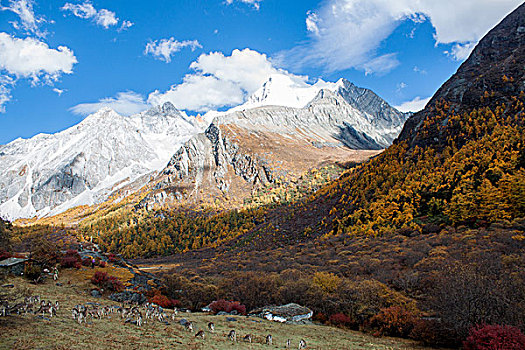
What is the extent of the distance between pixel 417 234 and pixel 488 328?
36.7 metres

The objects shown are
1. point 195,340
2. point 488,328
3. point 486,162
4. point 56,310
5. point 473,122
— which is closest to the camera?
point 488,328

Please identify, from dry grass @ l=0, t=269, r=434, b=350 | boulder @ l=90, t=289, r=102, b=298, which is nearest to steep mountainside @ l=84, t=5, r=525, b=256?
dry grass @ l=0, t=269, r=434, b=350

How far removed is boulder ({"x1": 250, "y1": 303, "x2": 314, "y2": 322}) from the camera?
18781mm

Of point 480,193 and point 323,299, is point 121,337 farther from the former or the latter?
point 480,193

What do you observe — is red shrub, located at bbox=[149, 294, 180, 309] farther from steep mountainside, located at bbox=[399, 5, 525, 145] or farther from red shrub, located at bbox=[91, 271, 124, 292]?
steep mountainside, located at bbox=[399, 5, 525, 145]

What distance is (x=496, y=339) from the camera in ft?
34.6

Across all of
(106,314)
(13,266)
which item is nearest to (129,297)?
(106,314)

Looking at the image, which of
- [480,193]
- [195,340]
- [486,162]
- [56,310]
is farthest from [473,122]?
[56,310]

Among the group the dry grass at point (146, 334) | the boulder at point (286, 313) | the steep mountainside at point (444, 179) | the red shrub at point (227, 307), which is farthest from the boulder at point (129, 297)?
the steep mountainside at point (444, 179)

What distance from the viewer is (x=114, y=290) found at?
904 inches

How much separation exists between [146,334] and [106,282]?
44.9 feet

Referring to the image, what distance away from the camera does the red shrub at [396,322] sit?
15.7 m

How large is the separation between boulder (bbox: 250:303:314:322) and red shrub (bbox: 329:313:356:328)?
1.68m

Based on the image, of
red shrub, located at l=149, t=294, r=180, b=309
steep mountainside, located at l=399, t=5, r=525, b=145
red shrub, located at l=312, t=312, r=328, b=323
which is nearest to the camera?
red shrub, located at l=312, t=312, r=328, b=323
